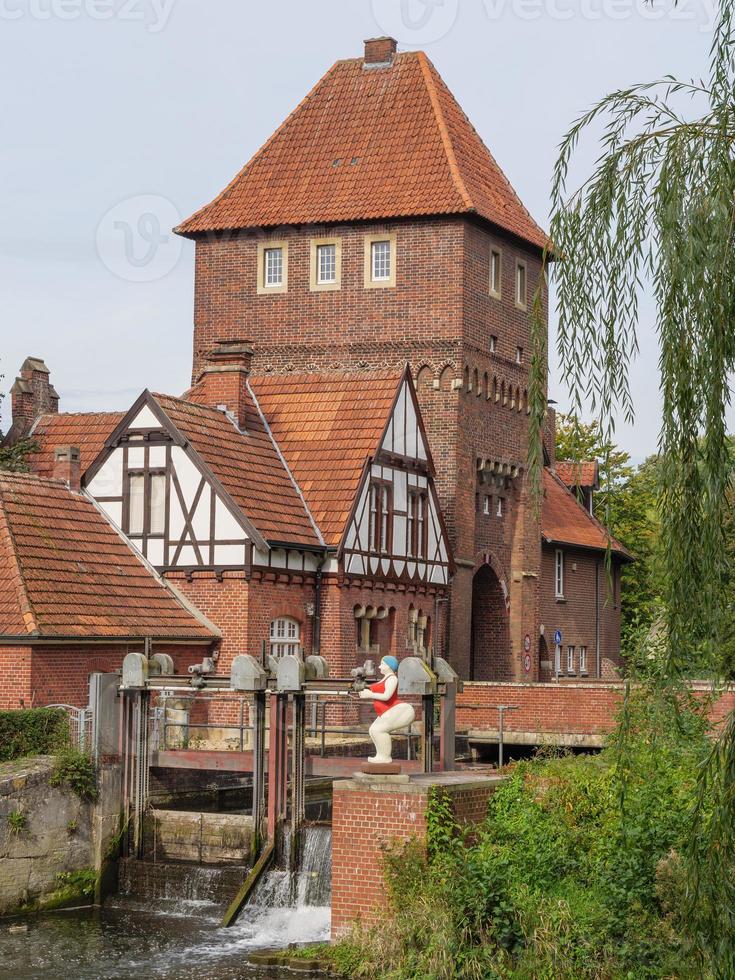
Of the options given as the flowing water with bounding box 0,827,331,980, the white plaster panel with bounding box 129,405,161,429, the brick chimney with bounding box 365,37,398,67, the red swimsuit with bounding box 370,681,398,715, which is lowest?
the flowing water with bounding box 0,827,331,980

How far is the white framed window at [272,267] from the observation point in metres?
43.7

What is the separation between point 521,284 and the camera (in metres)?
45.5

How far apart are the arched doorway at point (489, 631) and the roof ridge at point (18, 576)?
18508mm

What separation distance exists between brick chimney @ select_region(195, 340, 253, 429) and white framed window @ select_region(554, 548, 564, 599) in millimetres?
16646

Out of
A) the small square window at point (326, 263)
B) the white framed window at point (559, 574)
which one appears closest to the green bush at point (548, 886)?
the small square window at point (326, 263)

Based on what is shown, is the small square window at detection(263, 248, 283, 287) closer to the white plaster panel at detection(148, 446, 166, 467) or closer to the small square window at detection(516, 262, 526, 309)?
the small square window at detection(516, 262, 526, 309)

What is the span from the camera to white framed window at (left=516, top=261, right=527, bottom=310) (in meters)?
45.2

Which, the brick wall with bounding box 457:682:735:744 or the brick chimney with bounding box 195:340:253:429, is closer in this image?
the brick wall with bounding box 457:682:735:744

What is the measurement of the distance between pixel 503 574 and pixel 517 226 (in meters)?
10.1

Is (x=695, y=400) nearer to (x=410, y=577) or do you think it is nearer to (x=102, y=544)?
(x=102, y=544)

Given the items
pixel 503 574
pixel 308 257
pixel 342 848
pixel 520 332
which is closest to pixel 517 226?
pixel 520 332

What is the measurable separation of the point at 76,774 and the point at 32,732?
3.73ft

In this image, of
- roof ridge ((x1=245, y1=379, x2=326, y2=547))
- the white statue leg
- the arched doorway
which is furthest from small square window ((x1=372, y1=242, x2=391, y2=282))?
the white statue leg

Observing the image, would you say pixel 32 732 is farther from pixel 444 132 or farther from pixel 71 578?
pixel 444 132
